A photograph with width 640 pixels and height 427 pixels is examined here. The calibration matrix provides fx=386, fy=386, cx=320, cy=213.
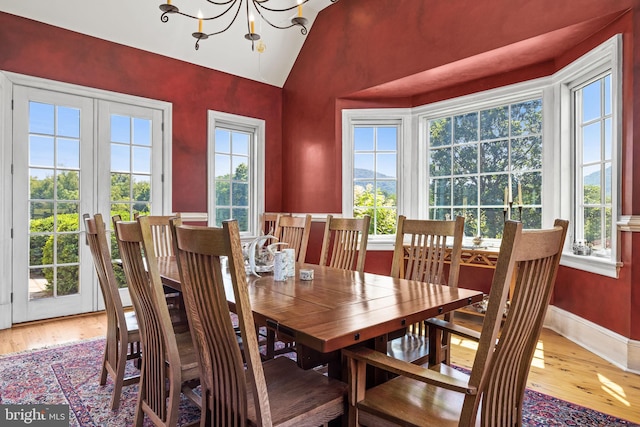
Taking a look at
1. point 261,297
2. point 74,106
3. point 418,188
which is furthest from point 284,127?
point 261,297

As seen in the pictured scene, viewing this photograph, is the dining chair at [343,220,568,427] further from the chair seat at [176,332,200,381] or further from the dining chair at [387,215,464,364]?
the chair seat at [176,332,200,381]

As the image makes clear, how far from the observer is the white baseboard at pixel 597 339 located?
8.44ft

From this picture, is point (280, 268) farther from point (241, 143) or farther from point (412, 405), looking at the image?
point (241, 143)

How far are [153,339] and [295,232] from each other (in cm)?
157

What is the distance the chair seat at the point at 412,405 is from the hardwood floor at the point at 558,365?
1.37m

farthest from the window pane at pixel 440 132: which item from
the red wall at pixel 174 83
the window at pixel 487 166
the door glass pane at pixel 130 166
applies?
the door glass pane at pixel 130 166

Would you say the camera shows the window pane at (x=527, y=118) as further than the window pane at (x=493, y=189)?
No

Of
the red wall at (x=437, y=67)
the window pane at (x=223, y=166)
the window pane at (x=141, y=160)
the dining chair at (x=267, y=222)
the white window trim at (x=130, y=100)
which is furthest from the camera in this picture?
the dining chair at (x=267, y=222)

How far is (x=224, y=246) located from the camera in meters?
1.06

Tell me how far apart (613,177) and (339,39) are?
3.21 m

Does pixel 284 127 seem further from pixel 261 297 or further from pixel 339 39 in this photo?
pixel 261 297

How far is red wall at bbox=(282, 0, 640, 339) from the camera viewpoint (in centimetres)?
269

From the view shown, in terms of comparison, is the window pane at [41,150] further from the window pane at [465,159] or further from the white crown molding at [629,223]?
the white crown molding at [629,223]

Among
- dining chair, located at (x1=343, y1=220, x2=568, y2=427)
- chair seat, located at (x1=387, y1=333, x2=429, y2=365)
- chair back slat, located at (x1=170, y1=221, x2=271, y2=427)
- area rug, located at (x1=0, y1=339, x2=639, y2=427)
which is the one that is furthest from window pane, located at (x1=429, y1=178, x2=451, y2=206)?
chair back slat, located at (x1=170, y1=221, x2=271, y2=427)
